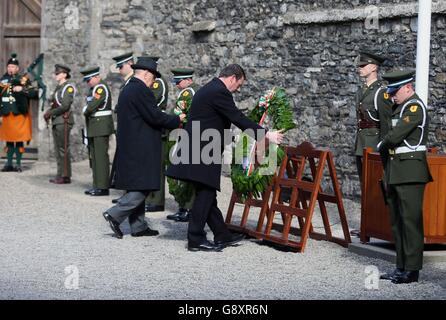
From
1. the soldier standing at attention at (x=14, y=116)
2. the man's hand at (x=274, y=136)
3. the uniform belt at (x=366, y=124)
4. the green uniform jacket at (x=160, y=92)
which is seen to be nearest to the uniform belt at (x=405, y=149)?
the man's hand at (x=274, y=136)

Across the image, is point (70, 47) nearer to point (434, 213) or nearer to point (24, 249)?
point (24, 249)

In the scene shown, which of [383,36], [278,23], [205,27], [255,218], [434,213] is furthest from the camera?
[205,27]

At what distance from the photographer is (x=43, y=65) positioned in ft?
62.4

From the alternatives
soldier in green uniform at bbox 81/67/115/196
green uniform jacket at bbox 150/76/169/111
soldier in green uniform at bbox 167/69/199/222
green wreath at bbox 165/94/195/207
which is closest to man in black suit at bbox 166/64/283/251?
green wreath at bbox 165/94/195/207

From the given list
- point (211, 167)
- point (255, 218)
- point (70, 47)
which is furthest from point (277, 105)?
point (70, 47)

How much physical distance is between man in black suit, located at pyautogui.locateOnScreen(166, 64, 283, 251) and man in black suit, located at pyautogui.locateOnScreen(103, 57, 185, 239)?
1.92 feet

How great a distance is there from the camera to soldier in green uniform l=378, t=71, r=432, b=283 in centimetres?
794

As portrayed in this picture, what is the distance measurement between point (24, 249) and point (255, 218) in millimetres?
3169

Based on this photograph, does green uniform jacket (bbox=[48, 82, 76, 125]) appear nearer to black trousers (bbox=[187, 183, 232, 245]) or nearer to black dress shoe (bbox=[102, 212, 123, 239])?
black dress shoe (bbox=[102, 212, 123, 239])

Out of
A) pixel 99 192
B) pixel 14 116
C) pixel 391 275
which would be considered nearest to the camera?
pixel 391 275

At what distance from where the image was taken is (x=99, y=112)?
14344 mm

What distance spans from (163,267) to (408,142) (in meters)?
2.24

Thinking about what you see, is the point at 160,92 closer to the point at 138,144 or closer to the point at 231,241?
the point at 138,144

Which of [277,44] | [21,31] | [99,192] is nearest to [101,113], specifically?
[99,192]
